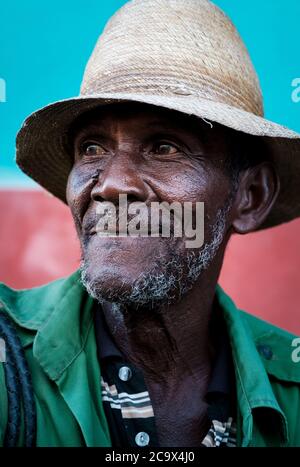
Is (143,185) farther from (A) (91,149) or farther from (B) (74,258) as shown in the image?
(B) (74,258)

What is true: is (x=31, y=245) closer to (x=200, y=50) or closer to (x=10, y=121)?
(x=10, y=121)

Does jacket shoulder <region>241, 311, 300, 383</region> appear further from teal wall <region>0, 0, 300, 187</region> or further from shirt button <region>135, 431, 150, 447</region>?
teal wall <region>0, 0, 300, 187</region>

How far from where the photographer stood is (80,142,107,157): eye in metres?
2.32

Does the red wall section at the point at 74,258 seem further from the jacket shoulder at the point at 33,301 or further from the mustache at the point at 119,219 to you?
the mustache at the point at 119,219

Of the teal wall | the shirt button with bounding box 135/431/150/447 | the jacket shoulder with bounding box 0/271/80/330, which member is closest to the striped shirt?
the shirt button with bounding box 135/431/150/447

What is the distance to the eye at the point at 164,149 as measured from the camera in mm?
2264

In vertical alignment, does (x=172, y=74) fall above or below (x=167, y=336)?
above

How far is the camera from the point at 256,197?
103 inches

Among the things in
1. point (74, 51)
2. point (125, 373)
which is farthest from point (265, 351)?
point (74, 51)

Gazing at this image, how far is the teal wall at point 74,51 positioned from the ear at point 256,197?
88 cm

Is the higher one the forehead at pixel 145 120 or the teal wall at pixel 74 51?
the teal wall at pixel 74 51

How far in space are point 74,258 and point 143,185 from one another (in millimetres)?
1390

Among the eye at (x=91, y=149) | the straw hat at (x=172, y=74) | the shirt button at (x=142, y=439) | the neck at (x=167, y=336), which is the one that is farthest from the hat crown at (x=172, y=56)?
the shirt button at (x=142, y=439)
